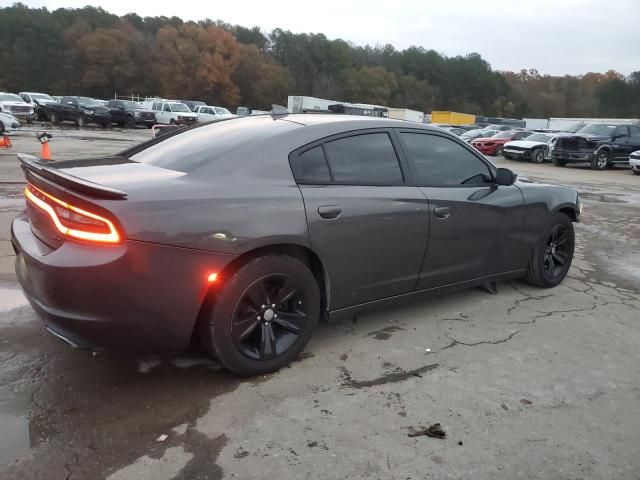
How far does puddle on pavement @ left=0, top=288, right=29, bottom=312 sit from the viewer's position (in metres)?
4.12

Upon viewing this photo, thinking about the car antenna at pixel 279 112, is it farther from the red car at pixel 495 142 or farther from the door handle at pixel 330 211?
the red car at pixel 495 142

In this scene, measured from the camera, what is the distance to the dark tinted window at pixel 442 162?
396 centimetres

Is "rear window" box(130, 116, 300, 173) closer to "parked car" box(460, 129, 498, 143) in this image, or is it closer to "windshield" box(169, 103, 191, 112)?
"parked car" box(460, 129, 498, 143)

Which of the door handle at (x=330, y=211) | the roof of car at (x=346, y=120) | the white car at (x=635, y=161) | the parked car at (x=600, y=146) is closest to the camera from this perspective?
the door handle at (x=330, y=211)

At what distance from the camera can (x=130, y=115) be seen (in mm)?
35438

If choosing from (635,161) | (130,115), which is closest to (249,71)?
(130,115)

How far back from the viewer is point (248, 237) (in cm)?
296

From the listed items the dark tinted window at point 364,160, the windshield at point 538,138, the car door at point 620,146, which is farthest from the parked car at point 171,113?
the dark tinted window at point 364,160

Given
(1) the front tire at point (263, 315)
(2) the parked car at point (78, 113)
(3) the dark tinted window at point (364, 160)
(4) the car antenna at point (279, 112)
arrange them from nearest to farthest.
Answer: (1) the front tire at point (263, 315)
(3) the dark tinted window at point (364, 160)
(4) the car antenna at point (279, 112)
(2) the parked car at point (78, 113)

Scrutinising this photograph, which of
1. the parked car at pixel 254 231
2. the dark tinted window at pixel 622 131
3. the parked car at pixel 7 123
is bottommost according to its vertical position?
the parked car at pixel 254 231

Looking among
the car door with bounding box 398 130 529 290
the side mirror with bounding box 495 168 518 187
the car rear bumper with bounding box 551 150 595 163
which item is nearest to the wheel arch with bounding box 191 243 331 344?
the car door with bounding box 398 130 529 290

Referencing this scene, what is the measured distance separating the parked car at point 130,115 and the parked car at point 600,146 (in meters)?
25.6

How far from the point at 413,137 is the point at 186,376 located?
91.5 inches

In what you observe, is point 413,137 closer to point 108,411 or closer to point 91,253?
point 91,253
